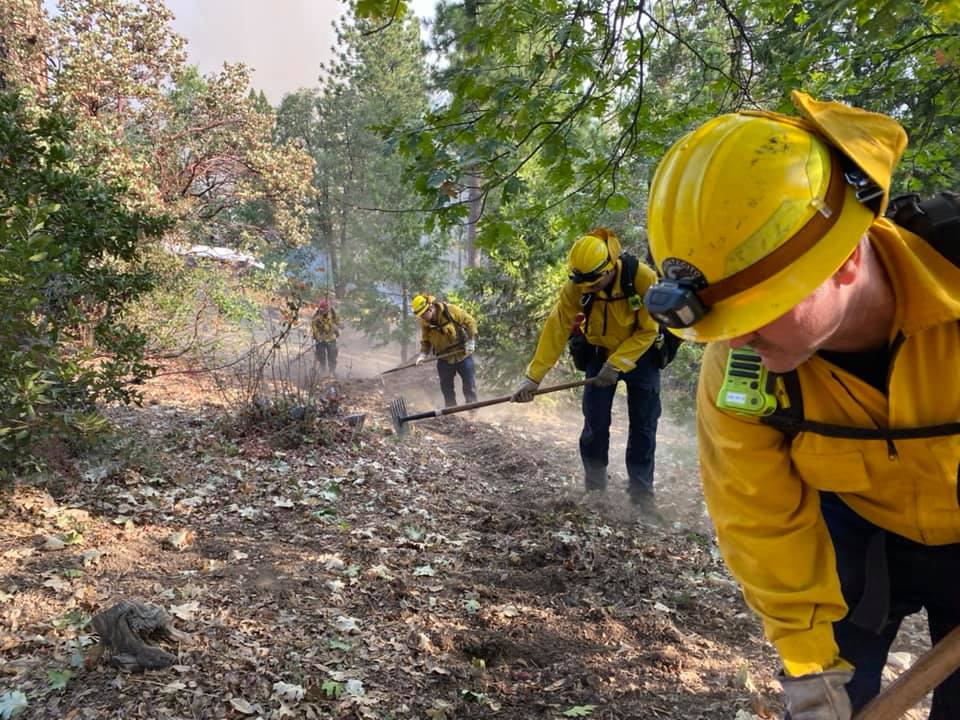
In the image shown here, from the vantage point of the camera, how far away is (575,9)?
3.45m

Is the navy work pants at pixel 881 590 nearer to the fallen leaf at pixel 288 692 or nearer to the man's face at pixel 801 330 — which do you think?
the man's face at pixel 801 330

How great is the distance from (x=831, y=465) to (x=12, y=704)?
318 cm

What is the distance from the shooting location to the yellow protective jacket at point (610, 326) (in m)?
4.93

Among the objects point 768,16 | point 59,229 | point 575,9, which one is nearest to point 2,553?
point 59,229

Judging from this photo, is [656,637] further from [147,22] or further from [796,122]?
[147,22]

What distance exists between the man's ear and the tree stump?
10.1ft

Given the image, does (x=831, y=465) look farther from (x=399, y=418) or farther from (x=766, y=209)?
(x=399, y=418)

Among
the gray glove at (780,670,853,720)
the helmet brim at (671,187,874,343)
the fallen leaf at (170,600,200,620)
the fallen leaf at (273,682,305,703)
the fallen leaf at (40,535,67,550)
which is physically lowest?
the fallen leaf at (273,682,305,703)

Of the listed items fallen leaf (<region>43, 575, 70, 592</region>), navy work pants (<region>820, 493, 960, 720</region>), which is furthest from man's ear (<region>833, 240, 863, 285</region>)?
fallen leaf (<region>43, 575, 70, 592</region>)

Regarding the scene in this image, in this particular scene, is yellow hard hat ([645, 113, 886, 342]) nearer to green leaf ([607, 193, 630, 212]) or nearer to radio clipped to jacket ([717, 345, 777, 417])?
radio clipped to jacket ([717, 345, 777, 417])

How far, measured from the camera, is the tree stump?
266 cm

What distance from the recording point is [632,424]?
211 inches

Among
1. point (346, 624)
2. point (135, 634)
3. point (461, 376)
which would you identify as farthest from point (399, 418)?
point (135, 634)

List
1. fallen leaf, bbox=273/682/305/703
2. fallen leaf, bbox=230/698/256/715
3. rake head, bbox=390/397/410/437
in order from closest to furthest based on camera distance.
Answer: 1. fallen leaf, bbox=230/698/256/715
2. fallen leaf, bbox=273/682/305/703
3. rake head, bbox=390/397/410/437
